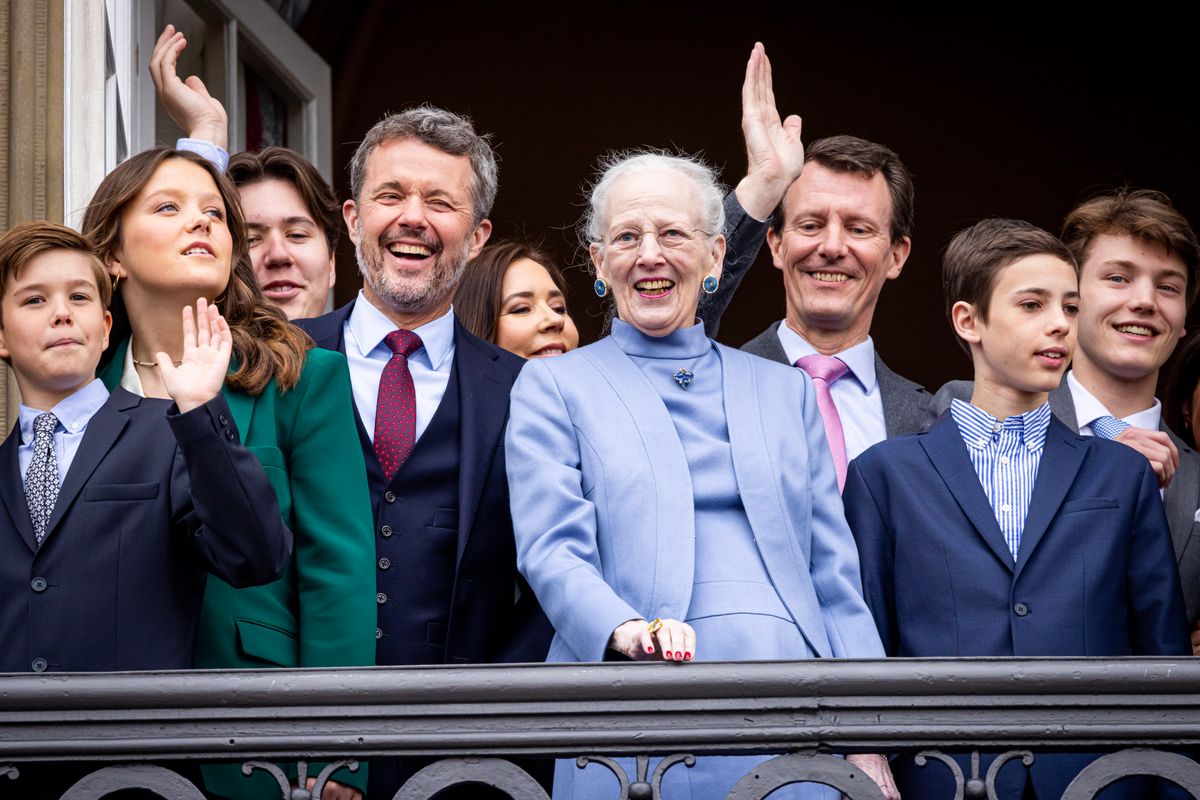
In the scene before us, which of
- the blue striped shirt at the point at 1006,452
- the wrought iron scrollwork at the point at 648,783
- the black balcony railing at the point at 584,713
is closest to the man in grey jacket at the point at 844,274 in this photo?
the blue striped shirt at the point at 1006,452

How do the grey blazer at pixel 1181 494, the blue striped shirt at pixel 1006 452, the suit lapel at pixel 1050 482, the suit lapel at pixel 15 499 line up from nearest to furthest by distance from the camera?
1. the suit lapel at pixel 15 499
2. the suit lapel at pixel 1050 482
3. the blue striped shirt at pixel 1006 452
4. the grey blazer at pixel 1181 494

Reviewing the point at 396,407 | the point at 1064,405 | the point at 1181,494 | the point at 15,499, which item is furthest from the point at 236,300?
the point at 1181,494

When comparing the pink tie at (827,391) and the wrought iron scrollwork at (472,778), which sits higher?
the pink tie at (827,391)

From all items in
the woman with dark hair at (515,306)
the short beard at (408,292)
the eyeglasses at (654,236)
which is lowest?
the eyeglasses at (654,236)

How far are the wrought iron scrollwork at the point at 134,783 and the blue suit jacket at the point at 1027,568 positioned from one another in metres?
1.23

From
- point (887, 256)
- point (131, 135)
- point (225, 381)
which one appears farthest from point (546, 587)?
point (131, 135)

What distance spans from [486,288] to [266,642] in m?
1.56

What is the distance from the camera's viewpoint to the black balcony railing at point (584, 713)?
2863mm

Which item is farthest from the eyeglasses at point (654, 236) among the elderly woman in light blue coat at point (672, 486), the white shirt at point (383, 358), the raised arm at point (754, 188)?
the white shirt at point (383, 358)

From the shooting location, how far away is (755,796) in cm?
282

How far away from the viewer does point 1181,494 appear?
12.8 ft

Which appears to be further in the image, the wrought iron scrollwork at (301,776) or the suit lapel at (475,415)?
the suit lapel at (475,415)

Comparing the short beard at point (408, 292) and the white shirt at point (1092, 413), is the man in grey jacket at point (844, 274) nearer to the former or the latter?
the white shirt at point (1092, 413)

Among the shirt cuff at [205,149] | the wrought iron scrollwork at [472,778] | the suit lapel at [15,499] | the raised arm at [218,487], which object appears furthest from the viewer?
the shirt cuff at [205,149]
